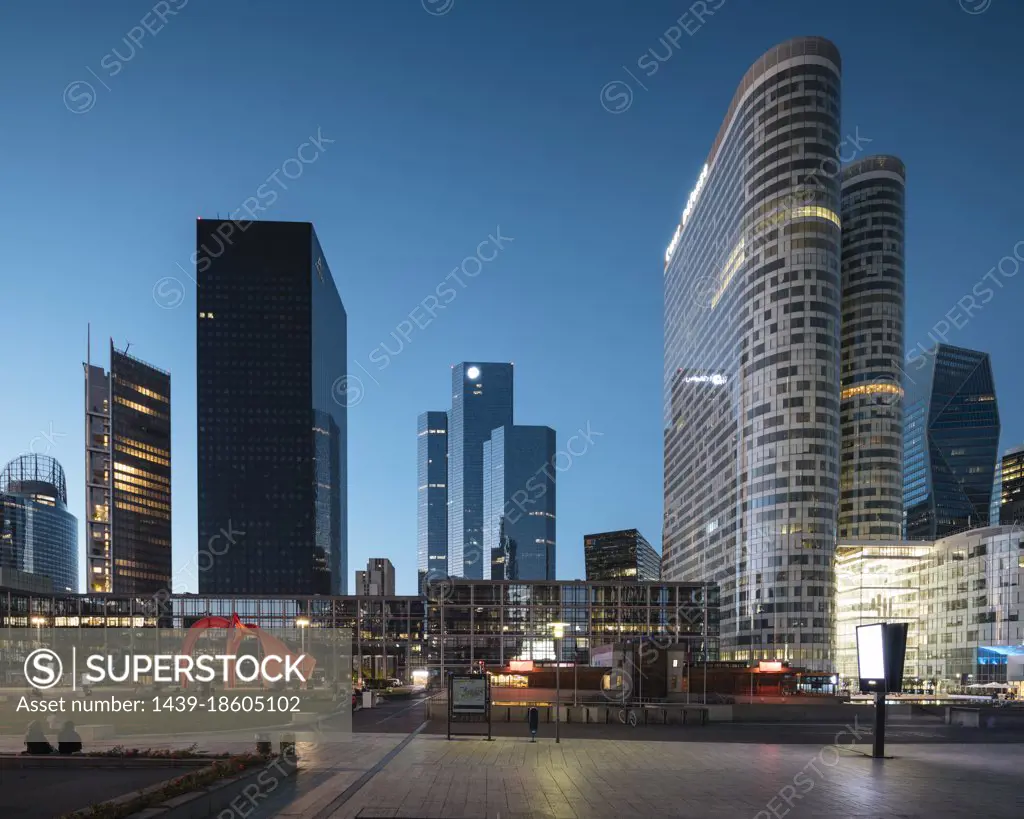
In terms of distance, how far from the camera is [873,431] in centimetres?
19662

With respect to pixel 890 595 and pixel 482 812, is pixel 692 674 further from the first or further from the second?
pixel 890 595

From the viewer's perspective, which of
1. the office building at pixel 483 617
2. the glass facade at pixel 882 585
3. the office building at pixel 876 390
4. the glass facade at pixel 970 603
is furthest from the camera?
the office building at pixel 876 390

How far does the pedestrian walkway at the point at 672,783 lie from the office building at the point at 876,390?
170974 mm

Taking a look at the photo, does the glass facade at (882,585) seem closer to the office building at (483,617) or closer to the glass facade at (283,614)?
the office building at (483,617)

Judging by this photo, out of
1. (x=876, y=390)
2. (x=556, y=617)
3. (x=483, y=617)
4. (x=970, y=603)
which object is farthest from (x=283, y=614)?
(x=876, y=390)

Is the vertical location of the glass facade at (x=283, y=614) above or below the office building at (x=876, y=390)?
below

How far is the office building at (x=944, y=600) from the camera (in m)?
129

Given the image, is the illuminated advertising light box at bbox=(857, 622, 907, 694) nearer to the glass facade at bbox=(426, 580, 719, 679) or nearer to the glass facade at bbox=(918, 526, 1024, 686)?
the glass facade at bbox=(918, 526, 1024, 686)

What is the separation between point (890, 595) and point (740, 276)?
209 ft

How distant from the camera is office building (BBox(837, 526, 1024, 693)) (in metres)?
129

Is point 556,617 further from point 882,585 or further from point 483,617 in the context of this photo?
point 882,585

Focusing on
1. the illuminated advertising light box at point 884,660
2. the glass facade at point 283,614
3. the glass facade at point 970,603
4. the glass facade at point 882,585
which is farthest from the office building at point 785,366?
the illuminated advertising light box at point 884,660

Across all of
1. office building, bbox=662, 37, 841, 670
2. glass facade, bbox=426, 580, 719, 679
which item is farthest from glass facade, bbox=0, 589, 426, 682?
office building, bbox=662, 37, 841, 670

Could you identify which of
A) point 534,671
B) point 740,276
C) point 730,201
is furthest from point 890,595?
point 534,671
